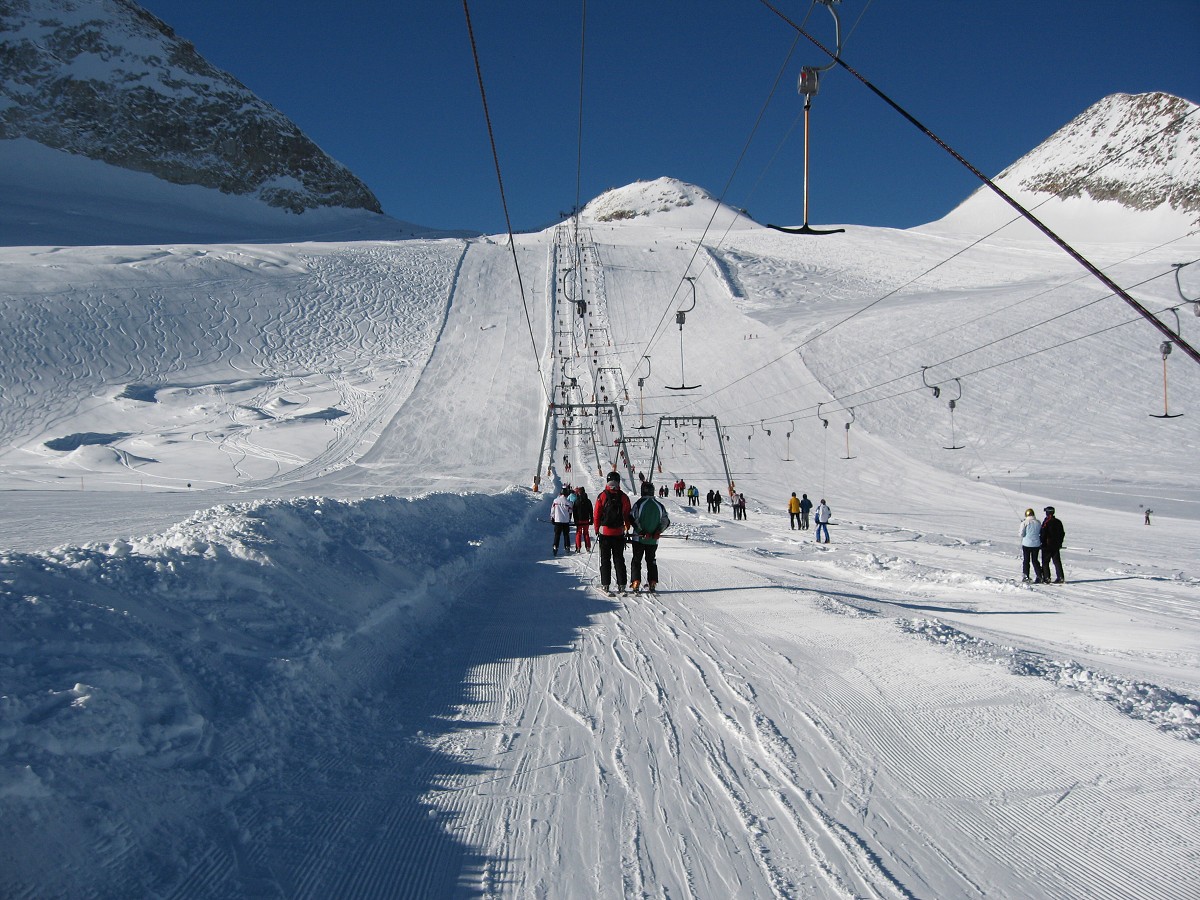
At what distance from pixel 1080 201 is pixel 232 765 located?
220 m

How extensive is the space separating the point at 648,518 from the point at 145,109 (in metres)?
182

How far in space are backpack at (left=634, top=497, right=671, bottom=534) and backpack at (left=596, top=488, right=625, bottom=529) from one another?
Result: 0.70ft

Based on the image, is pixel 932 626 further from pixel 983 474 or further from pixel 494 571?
pixel 983 474

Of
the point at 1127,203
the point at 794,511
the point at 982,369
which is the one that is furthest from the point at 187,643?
the point at 1127,203

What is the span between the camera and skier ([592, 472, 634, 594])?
32.3ft

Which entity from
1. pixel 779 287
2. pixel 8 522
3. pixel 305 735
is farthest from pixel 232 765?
pixel 779 287

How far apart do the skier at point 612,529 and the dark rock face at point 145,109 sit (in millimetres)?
154033

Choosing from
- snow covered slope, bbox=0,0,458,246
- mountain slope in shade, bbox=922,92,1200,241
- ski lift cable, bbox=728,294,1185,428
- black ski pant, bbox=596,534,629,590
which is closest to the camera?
black ski pant, bbox=596,534,629,590

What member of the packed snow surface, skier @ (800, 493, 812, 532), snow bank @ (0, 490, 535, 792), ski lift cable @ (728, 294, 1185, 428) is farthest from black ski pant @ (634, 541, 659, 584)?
ski lift cable @ (728, 294, 1185, 428)

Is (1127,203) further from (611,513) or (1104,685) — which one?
(1104,685)

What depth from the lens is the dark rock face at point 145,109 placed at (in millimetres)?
141375

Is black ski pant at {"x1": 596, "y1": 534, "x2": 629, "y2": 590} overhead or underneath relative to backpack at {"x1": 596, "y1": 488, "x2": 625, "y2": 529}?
underneath

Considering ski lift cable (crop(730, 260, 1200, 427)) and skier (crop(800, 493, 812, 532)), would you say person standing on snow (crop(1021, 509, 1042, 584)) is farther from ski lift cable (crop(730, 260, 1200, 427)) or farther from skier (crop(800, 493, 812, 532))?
ski lift cable (crop(730, 260, 1200, 427))

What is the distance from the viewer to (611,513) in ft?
32.4
